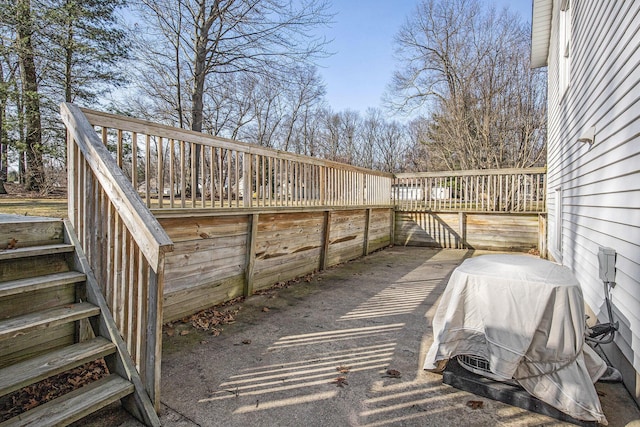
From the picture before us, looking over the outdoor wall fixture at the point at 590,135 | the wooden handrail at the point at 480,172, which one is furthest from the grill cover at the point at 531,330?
the wooden handrail at the point at 480,172

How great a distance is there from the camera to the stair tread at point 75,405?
1579 millimetres

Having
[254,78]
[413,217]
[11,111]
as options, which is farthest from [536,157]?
[11,111]

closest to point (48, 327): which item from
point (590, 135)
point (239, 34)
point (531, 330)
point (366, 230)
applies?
point (531, 330)

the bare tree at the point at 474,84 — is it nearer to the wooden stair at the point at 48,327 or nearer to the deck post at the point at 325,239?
the deck post at the point at 325,239

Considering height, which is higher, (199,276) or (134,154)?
(134,154)

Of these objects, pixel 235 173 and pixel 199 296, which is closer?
pixel 199 296

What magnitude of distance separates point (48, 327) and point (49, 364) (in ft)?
0.79

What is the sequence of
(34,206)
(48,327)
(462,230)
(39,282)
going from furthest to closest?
(462,230) → (34,206) → (39,282) → (48,327)

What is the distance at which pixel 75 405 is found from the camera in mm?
1703

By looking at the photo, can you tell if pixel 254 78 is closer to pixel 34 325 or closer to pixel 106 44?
pixel 106 44

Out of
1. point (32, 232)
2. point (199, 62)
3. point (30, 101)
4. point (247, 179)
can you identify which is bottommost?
point (32, 232)

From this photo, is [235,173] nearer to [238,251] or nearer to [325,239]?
[238,251]

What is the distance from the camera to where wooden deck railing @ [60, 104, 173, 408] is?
1838 millimetres

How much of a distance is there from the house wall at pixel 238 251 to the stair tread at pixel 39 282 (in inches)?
36.4
